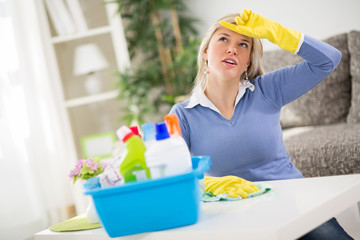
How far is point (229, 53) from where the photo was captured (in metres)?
1.44

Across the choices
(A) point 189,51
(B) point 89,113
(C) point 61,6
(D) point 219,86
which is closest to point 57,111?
(B) point 89,113

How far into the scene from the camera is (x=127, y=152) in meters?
0.93

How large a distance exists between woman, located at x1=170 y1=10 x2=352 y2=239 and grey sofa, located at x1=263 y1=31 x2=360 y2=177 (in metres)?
0.56

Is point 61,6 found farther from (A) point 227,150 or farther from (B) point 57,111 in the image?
(A) point 227,150

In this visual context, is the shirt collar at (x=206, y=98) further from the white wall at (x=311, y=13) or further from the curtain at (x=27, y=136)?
the white wall at (x=311, y=13)

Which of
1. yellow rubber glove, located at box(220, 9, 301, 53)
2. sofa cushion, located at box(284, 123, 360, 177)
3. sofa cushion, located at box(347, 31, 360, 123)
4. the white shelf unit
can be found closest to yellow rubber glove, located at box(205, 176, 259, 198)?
yellow rubber glove, located at box(220, 9, 301, 53)

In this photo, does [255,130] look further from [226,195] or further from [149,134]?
[149,134]

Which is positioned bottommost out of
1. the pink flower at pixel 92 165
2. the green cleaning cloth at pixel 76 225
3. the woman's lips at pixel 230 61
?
the green cleaning cloth at pixel 76 225

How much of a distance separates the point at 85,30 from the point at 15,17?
55cm

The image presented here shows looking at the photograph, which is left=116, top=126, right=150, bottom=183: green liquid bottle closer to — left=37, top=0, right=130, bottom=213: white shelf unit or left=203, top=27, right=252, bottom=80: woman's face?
left=203, top=27, right=252, bottom=80: woman's face

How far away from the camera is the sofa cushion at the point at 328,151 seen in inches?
73.9

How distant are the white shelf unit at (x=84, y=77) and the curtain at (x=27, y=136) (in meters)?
0.12

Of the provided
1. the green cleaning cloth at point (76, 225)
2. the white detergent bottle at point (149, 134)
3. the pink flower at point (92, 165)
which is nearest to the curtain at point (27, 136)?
the green cleaning cloth at point (76, 225)

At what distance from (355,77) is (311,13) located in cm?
71
